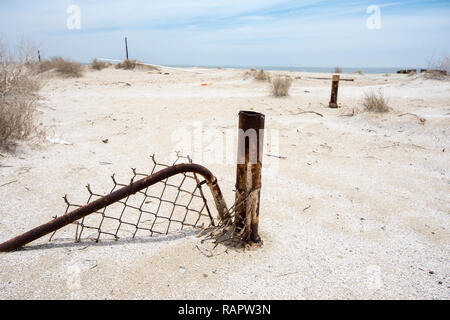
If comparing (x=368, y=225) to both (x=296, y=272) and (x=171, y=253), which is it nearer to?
(x=296, y=272)

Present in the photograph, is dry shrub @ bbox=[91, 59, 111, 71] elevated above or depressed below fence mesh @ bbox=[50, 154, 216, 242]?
above

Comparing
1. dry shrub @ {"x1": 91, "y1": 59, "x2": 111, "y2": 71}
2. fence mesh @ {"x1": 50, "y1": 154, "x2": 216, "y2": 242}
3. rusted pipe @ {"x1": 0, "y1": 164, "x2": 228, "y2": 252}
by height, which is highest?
dry shrub @ {"x1": 91, "y1": 59, "x2": 111, "y2": 71}

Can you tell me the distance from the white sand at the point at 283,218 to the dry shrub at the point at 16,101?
0.23m

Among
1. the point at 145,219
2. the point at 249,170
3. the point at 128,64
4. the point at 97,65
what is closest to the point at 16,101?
the point at 145,219

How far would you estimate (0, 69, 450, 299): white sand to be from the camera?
4.71 feet

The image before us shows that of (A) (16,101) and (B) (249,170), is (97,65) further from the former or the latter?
(B) (249,170)

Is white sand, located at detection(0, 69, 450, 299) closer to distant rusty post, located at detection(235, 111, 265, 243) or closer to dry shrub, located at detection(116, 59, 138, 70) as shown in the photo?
distant rusty post, located at detection(235, 111, 265, 243)

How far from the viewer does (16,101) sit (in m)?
4.09

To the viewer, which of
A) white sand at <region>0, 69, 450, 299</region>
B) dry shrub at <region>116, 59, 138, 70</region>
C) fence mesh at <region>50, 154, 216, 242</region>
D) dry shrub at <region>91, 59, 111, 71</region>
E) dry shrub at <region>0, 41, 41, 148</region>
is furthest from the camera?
dry shrub at <region>116, 59, 138, 70</region>

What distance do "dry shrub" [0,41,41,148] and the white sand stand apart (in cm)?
23

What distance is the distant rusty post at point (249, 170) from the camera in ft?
4.71

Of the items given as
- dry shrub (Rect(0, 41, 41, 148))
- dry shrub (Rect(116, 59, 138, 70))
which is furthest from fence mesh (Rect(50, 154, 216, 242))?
dry shrub (Rect(116, 59, 138, 70))

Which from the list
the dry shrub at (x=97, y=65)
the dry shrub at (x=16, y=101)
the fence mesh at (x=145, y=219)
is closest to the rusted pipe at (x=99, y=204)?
the fence mesh at (x=145, y=219)

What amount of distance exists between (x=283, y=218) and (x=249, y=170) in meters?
0.77
